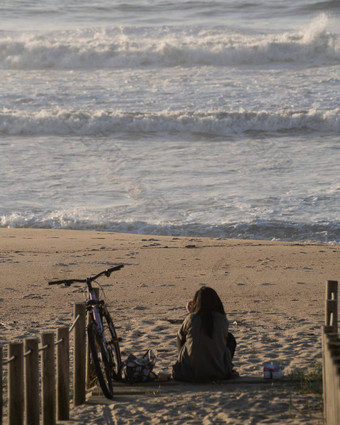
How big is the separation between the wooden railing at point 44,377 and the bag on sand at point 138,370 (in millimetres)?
441

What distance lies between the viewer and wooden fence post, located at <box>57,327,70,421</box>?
5156mm

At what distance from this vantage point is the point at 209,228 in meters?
13.3

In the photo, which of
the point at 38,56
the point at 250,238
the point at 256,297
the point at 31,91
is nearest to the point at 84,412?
the point at 256,297

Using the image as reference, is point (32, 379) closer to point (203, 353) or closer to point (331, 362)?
point (203, 353)

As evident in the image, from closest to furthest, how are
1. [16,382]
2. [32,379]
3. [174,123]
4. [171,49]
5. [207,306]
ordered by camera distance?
[16,382] → [32,379] → [207,306] → [174,123] → [171,49]

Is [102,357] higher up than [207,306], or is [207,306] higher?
[207,306]

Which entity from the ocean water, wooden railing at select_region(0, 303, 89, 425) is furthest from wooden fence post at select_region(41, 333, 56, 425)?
the ocean water

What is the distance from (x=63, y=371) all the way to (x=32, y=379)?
46 cm

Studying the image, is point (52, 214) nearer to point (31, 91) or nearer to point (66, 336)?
point (66, 336)

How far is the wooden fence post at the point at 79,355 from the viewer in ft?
18.3

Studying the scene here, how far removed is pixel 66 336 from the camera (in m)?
5.20

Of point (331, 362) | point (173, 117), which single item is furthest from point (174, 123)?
point (331, 362)

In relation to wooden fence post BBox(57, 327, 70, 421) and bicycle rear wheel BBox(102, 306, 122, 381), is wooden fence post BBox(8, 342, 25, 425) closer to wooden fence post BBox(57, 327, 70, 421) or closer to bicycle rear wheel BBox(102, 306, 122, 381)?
wooden fence post BBox(57, 327, 70, 421)

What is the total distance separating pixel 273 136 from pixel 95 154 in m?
5.41
